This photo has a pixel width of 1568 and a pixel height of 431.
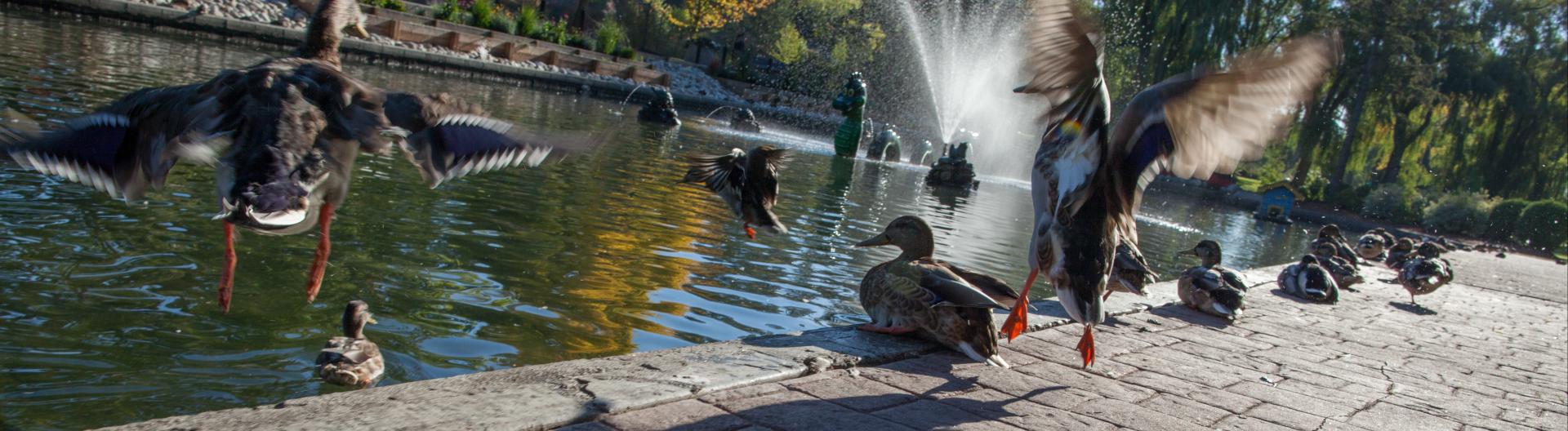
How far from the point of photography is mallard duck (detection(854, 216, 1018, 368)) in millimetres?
5039

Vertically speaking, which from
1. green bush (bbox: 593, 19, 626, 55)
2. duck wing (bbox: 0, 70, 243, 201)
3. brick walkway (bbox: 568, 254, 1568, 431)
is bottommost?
brick walkway (bbox: 568, 254, 1568, 431)

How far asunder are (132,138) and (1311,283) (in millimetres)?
9402

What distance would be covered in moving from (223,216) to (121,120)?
787mm

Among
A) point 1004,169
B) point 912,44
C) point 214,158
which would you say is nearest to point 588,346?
point 214,158

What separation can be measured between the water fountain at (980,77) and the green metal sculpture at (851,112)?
330 inches

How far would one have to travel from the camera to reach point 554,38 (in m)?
36.8

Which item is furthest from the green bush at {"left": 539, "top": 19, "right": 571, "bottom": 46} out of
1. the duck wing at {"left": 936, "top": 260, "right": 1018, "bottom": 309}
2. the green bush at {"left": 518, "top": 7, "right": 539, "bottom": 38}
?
the duck wing at {"left": 936, "top": 260, "right": 1018, "bottom": 309}

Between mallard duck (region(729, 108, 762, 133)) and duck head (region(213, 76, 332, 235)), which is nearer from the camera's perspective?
duck head (region(213, 76, 332, 235))

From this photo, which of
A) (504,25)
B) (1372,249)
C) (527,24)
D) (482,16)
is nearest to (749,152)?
(1372,249)

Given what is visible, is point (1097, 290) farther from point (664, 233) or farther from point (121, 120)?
point (664, 233)

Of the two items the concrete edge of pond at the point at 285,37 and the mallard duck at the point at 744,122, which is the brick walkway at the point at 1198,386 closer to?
the mallard duck at the point at 744,122

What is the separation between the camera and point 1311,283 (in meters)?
9.62

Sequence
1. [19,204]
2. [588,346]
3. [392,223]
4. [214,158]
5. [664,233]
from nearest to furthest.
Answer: [214,158]
[588,346]
[19,204]
[392,223]
[664,233]

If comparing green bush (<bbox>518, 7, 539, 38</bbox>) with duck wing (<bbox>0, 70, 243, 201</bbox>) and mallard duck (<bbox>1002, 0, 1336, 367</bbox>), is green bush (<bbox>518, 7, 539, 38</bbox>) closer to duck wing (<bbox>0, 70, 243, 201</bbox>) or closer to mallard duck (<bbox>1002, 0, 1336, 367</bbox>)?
mallard duck (<bbox>1002, 0, 1336, 367</bbox>)
